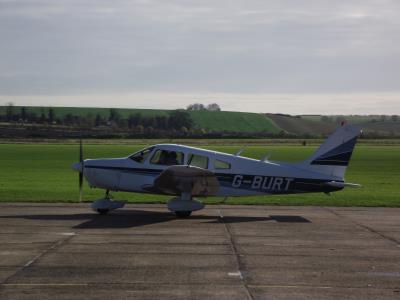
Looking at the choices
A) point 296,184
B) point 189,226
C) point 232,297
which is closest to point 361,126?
point 296,184

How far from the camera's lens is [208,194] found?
16859 mm

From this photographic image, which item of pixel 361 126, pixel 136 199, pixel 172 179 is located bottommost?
pixel 136 199

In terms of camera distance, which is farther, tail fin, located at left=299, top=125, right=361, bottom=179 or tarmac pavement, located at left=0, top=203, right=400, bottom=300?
tail fin, located at left=299, top=125, right=361, bottom=179

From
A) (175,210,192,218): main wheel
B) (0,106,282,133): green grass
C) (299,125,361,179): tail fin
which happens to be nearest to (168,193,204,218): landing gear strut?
(175,210,192,218): main wheel

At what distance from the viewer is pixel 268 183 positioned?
17.1 m

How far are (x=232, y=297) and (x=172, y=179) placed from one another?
27.1 feet

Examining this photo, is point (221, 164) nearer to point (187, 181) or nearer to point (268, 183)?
point (187, 181)

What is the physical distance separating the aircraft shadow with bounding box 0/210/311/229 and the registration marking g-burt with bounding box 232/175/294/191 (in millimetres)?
794

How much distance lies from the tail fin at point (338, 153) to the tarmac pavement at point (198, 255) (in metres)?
1.31

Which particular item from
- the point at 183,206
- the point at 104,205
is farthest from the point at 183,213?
the point at 104,205

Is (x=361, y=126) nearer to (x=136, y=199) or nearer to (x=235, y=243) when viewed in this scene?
(x=235, y=243)

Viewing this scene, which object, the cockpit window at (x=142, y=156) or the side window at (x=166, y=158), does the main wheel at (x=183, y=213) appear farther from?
the cockpit window at (x=142, y=156)

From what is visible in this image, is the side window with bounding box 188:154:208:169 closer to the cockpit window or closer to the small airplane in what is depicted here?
the small airplane

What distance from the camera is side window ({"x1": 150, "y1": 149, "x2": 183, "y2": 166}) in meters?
16.9
